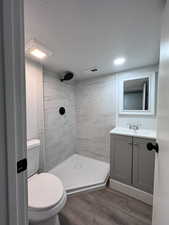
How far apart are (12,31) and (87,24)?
0.75 metres

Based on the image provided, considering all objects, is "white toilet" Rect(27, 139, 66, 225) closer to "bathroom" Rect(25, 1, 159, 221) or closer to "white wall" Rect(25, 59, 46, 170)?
"bathroom" Rect(25, 1, 159, 221)

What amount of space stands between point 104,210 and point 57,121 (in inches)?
59.7

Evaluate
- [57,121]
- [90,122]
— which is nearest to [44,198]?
[57,121]

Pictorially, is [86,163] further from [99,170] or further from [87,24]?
[87,24]

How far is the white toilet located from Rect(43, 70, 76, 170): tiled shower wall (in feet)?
2.20

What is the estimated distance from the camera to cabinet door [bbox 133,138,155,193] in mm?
1407

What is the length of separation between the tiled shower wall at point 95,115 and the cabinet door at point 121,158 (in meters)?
0.57

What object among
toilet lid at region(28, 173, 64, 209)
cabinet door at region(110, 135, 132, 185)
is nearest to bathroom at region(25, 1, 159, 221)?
cabinet door at region(110, 135, 132, 185)

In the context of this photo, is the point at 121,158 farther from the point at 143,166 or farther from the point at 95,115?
the point at 95,115

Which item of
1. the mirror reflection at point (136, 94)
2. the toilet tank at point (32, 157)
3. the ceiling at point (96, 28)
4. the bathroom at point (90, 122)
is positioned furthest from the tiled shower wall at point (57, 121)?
the mirror reflection at point (136, 94)

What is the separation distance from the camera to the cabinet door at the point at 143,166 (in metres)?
1.41

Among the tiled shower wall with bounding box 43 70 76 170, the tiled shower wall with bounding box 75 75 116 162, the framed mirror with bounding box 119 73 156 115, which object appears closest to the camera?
the framed mirror with bounding box 119 73 156 115

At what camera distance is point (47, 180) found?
121 centimetres

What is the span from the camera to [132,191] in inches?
60.2
